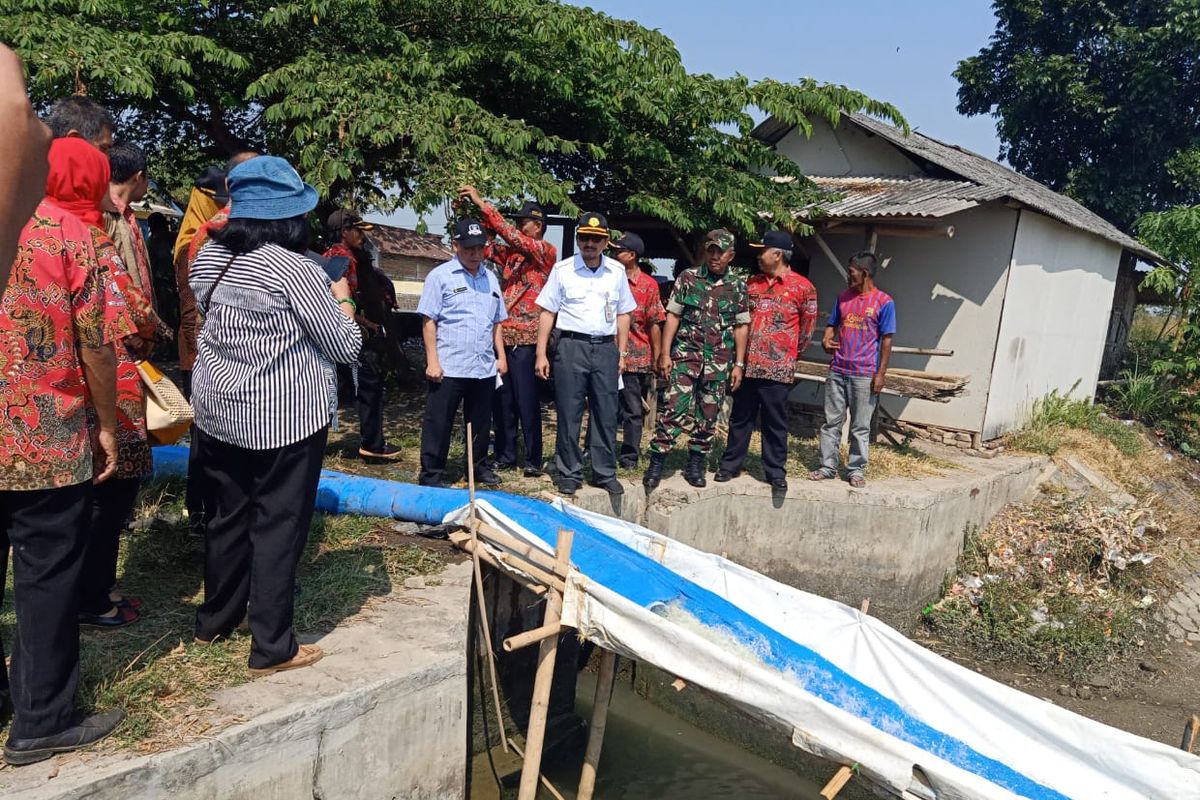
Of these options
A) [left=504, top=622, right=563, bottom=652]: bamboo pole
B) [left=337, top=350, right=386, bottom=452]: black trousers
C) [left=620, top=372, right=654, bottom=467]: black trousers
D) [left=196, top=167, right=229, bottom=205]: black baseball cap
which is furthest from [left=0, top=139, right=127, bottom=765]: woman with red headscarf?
[left=620, top=372, right=654, bottom=467]: black trousers

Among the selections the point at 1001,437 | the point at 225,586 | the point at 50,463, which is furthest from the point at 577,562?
the point at 1001,437

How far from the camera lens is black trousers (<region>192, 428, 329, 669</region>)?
2.93m

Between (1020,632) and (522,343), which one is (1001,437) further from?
(522,343)

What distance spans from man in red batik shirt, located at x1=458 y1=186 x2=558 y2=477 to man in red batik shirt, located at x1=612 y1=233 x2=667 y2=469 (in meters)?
0.76

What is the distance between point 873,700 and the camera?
3471 millimetres

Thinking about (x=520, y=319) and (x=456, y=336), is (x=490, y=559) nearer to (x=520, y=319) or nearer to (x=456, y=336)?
(x=456, y=336)

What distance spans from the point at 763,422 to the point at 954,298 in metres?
4.37

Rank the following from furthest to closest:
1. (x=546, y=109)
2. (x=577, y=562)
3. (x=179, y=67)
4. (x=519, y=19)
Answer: (x=546, y=109), (x=519, y=19), (x=179, y=67), (x=577, y=562)

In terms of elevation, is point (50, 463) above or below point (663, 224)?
below

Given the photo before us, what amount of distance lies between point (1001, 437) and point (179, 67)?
9327mm

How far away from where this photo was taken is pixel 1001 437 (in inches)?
394

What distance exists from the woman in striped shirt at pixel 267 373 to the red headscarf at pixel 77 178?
0.38m

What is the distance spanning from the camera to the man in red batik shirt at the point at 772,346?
620 cm

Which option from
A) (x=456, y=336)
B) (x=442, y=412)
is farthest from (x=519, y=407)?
(x=456, y=336)
